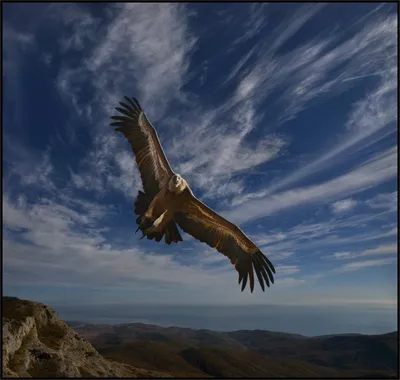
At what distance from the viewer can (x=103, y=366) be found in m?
32.7

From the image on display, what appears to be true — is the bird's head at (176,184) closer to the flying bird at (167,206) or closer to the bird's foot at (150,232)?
the flying bird at (167,206)

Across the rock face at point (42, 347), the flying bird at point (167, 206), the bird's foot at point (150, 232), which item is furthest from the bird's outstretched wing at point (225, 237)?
the rock face at point (42, 347)

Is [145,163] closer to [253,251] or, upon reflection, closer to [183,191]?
[183,191]

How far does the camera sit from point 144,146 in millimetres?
21188

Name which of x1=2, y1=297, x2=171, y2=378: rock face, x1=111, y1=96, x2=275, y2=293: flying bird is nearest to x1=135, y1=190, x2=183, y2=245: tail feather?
x1=111, y1=96, x2=275, y2=293: flying bird

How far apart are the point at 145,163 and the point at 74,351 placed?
774 inches

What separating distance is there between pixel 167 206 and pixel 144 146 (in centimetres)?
377

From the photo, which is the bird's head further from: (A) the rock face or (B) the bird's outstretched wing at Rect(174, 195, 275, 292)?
(A) the rock face

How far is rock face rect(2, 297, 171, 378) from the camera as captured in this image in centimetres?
2327

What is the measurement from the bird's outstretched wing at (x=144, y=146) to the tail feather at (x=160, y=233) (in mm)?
414

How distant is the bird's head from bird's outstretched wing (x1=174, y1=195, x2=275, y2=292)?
103cm

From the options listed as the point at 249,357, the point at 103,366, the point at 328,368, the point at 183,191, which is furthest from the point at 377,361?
the point at 183,191

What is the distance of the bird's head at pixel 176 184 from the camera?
1970cm

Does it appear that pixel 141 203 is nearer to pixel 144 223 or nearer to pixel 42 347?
pixel 144 223
